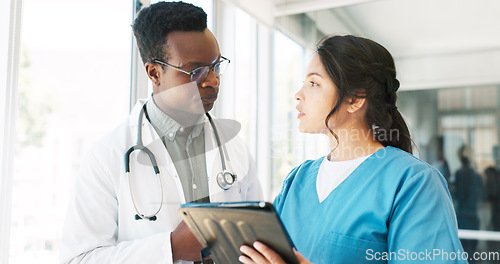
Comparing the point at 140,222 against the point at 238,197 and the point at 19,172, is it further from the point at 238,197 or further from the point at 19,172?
the point at 19,172

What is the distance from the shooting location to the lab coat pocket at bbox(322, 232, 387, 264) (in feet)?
2.96

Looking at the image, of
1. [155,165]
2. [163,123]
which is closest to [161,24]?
[163,123]

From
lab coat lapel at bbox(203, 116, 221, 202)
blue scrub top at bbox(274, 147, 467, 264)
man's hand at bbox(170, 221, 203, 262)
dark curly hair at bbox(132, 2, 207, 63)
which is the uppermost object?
dark curly hair at bbox(132, 2, 207, 63)

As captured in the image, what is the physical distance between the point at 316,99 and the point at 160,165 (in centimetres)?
48

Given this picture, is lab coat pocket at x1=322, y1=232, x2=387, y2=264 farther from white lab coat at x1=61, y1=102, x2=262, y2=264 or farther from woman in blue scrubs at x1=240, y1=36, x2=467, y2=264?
white lab coat at x1=61, y1=102, x2=262, y2=264

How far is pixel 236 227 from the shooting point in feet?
2.48

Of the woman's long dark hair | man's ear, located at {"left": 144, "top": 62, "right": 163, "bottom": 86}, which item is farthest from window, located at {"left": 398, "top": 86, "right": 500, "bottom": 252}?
man's ear, located at {"left": 144, "top": 62, "right": 163, "bottom": 86}

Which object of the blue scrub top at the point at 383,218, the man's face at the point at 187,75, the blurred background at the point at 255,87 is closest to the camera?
the blue scrub top at the point at 383,218

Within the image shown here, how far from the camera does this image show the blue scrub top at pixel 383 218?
0.84 meters

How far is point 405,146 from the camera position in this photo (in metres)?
1.09

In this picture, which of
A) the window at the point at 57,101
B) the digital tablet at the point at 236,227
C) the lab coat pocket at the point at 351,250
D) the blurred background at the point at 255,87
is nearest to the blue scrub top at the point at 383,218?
the lab coat pocket at the point at 351,250

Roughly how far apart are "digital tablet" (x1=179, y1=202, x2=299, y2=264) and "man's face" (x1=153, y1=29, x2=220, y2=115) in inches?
17.1

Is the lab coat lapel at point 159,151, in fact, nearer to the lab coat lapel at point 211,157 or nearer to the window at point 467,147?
the lab coat lapel at point 211,157

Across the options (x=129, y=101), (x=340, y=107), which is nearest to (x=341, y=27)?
(x=129, y=101)
